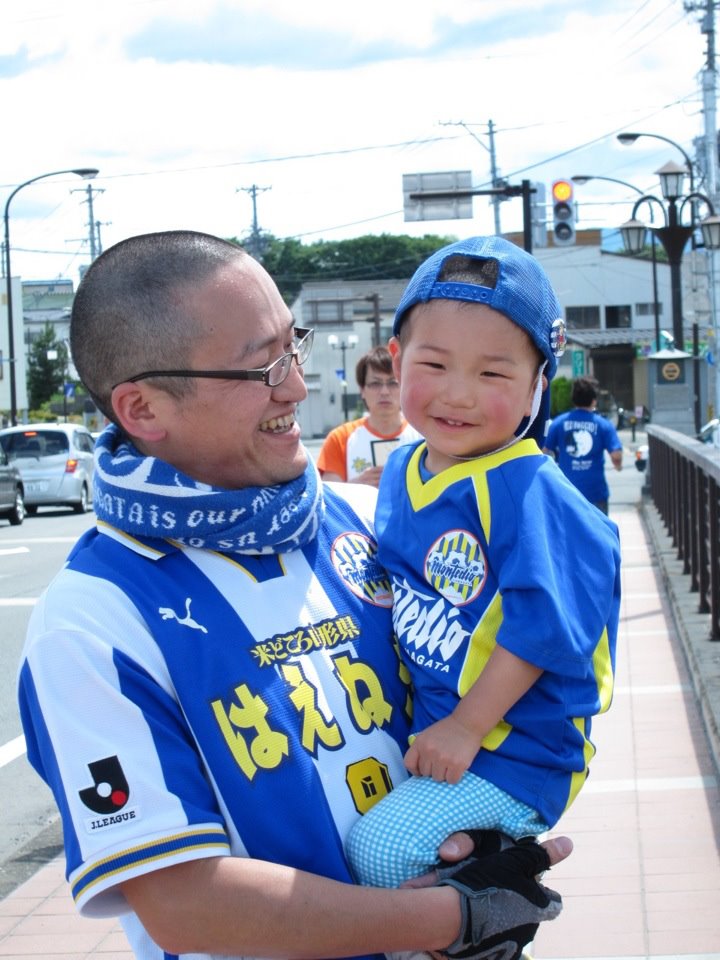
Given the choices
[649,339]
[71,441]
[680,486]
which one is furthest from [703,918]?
[649,339]

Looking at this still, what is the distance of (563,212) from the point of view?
20281 mm

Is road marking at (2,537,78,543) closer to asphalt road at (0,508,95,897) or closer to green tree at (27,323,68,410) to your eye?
asphalt road at (0,508,95,897)

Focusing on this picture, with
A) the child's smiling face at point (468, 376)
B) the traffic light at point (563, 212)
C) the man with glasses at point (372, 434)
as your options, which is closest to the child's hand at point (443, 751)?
the child's smiling face at point (468, 376)

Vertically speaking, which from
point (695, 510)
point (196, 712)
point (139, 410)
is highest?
point (139, 410)

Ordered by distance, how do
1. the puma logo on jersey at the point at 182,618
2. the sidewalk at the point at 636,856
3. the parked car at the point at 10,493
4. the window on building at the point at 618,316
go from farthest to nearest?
the window on building at the point at 618,316
the parked car at the point at 10,493
the sidewalk at the point at 636,856
the puma logo on jersey at the point at 182,618

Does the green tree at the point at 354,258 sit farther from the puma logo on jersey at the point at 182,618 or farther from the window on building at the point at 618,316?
the puma logo on jersey at the point at 182,618

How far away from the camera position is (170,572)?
1.92 meters

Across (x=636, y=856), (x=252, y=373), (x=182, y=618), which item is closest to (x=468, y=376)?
(x=252, y=373)

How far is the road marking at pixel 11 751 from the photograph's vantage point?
282 inches

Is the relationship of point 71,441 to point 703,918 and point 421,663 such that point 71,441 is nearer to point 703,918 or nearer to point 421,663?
point 703,918

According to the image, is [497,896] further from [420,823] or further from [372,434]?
[372,434]

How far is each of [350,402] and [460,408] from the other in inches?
2800

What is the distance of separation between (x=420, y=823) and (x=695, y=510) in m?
9.31

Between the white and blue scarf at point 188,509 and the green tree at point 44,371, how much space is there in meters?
72.0
